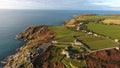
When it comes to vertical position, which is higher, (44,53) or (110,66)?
(44,53)

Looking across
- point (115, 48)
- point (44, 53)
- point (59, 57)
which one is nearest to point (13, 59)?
point (44, 53)

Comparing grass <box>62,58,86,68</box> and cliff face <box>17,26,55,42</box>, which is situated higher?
grass <box>62,58,86,68</box>

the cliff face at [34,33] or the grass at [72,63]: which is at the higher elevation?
the grass at [72,63]

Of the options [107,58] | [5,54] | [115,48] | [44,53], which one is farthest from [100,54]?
[5,54]

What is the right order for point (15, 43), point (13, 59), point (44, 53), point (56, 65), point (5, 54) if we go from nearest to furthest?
point (56, 65) < point (44, 53) < point (13, 59) < point (5, 54) < point (15, 43)

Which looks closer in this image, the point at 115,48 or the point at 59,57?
the point at 59,57

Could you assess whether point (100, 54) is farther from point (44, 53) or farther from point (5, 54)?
point (5, 54)

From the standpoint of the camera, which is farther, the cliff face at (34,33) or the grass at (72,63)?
the cliff face at (34,33)

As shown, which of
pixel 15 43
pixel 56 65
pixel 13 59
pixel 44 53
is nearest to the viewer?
pixel 56 65

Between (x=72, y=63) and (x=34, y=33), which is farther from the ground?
(x=72, y=63)

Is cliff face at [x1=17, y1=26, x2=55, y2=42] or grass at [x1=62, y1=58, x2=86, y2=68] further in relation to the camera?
cliff face at [x1=17, y1=26, x2=55, y2=42]

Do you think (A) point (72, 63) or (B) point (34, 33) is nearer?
(A) point (72, 63)
